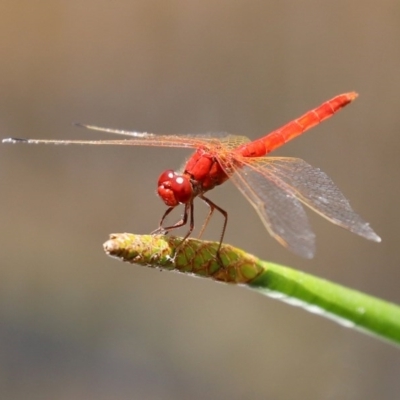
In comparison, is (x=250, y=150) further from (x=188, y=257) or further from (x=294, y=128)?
(x=188, y=257)

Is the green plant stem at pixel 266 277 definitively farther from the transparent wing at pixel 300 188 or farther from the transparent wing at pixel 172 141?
the transparent wing at pixel 172 141

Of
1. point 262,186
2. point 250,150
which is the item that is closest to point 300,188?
point 262,186

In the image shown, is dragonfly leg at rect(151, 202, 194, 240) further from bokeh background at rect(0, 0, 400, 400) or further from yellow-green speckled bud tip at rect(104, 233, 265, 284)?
bokeh background at rect(0, 0, 400, 400)

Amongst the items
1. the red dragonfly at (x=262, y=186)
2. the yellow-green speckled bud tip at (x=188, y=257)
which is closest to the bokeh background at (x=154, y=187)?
the red dragonfly at (x=262, y=186)

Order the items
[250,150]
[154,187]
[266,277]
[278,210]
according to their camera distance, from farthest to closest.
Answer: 1. [154,187]
2. [250,150]
3. [278,210]
4. [266,277]

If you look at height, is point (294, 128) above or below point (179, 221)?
above

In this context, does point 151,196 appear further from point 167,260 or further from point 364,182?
point 167,260

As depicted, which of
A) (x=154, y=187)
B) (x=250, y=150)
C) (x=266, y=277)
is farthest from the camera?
(x=154, y=187)
